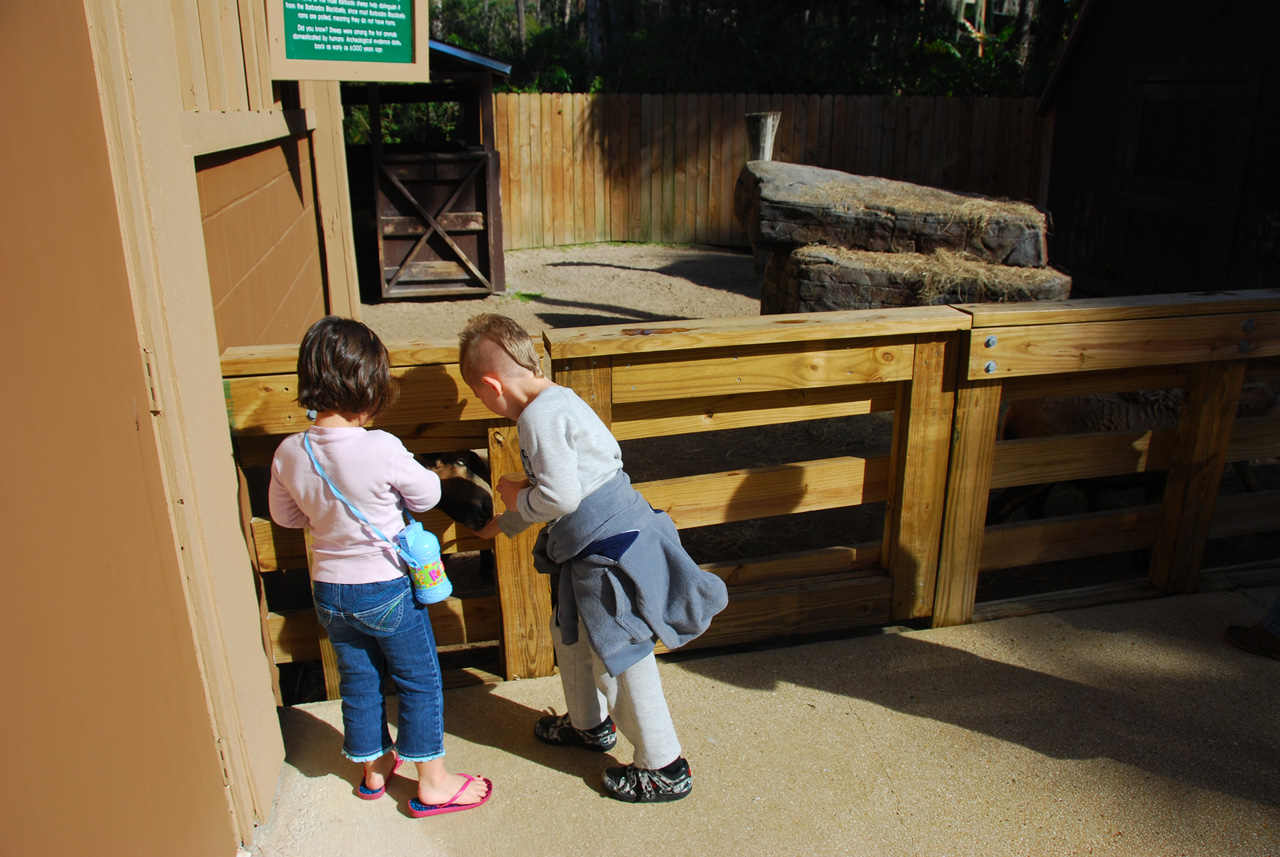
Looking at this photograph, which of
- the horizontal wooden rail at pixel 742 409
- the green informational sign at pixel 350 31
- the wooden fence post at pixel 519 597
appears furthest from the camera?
the green informational sign at pixel 350 31

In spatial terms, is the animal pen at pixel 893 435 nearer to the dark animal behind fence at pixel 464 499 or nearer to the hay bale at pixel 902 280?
the dark animal behind fence at pixel 464 499

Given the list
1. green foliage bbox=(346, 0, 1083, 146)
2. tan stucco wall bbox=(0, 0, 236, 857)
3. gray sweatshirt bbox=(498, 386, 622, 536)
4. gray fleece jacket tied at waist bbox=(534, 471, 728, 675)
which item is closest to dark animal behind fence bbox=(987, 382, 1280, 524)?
gray fleece jacket tied at waist bbox=(534, 471, 728, 675)

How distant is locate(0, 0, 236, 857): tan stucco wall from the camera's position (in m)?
1.31

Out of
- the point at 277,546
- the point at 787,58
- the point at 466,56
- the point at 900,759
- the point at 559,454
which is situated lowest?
the point at 900,759

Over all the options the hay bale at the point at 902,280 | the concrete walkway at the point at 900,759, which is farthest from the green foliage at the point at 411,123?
the concrete walkway at the point at 900,759

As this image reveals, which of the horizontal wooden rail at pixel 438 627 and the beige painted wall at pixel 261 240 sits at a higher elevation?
the beige painted wall at pixel 261 240

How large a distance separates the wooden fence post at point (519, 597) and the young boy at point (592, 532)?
1.26 feet

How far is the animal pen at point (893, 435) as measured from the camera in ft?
8.87

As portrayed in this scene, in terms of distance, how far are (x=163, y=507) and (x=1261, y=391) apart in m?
4.68

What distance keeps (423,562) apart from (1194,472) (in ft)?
9.47

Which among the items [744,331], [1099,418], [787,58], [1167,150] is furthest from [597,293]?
[787,58]

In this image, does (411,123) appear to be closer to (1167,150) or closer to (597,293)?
(597,293)

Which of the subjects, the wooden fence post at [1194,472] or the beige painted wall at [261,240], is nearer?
the beige painted wall at [261,240]

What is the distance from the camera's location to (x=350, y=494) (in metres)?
2.14
